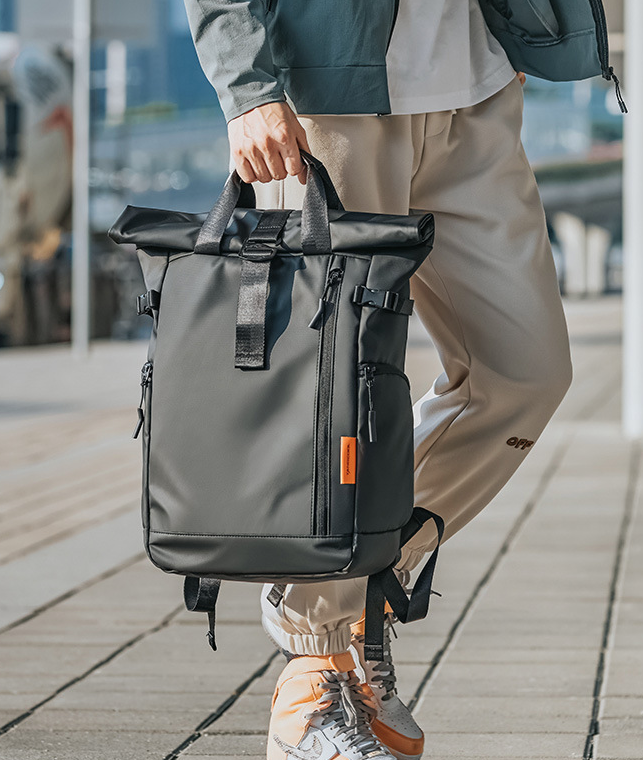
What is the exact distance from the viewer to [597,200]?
13156 mm

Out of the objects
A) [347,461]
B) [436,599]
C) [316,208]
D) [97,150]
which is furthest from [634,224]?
[97,150]

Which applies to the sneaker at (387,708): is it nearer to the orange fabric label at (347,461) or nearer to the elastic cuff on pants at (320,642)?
the elastic cuff on pants at (320,642)

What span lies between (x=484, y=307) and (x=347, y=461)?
452 millimetres

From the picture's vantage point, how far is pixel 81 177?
63.0 feet

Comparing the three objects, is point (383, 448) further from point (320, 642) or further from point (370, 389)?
point (320, 642)

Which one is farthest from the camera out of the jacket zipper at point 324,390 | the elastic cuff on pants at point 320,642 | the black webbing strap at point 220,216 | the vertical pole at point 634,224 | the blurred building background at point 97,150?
the blurred building background at point 97,150

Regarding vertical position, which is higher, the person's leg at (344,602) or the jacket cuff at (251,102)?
the jacket cuff at (251,102)

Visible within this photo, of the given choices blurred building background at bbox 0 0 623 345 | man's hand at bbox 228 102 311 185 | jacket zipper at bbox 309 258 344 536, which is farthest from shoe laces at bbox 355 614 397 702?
blurred building background at bbox 0 0 623 345

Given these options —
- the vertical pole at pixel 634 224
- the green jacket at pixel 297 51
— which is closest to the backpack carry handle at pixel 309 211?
the green jacket at pixel 297 51

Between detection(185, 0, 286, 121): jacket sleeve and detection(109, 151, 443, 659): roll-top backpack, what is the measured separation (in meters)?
0.13

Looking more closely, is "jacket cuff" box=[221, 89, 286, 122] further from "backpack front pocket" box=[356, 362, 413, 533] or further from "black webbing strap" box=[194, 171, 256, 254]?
"backpack front pocket" box=[356, 362, 413, 533]

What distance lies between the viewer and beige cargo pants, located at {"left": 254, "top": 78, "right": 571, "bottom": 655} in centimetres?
230

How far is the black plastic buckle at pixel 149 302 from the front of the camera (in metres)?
2.20

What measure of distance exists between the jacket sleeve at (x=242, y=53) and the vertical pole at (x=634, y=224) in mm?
5836
